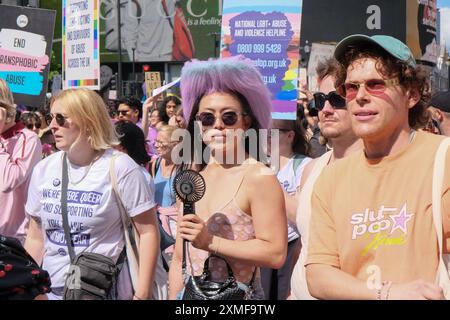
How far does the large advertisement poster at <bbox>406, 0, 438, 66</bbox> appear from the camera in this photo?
18.9 metres

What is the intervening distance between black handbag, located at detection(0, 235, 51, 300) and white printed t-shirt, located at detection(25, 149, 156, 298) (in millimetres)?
1344

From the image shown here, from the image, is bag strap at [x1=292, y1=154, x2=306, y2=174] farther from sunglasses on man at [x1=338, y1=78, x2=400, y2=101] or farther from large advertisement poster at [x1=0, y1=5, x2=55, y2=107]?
large advertisement poster at [x1=0, y1=5, x2=55, y2=107]

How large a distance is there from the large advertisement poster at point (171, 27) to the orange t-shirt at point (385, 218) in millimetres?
52942

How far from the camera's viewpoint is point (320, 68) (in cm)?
382

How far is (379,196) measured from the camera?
2359mm

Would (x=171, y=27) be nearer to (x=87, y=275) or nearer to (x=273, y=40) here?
(x=273, y=40)

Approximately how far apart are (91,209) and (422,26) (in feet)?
56.8

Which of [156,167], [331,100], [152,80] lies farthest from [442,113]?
[152,80]

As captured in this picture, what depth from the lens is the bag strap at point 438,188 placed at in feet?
7.30

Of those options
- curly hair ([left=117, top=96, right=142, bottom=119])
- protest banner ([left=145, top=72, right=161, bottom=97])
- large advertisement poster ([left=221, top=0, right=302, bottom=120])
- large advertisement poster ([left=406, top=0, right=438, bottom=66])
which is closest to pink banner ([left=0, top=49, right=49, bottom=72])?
curly hair ([left=117, top=96, right=142, bottom=119])

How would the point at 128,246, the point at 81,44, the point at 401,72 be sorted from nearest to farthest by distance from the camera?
the point at 401,72 → the point at 128,246 → the point at 81,44

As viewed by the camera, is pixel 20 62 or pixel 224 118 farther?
pixel 20 62
